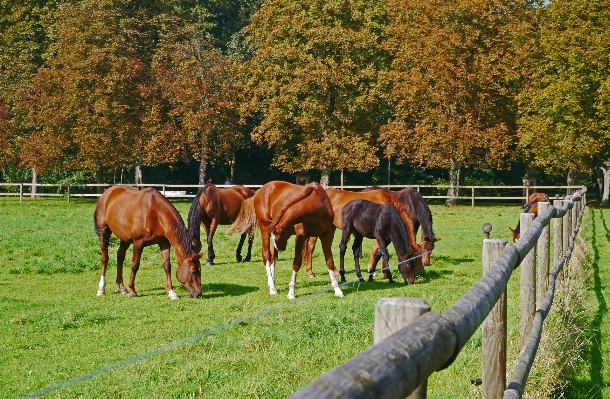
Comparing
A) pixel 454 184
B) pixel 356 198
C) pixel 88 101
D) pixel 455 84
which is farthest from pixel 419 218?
pixel 88 101

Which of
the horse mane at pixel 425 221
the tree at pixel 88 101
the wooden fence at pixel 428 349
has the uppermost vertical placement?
the tree at pixel 88 101

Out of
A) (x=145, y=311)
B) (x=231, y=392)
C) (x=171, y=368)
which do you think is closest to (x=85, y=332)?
(x=145, y=311)

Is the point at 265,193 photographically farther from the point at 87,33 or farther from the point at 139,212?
the point at 87,33

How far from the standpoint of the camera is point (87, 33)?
48.3 m

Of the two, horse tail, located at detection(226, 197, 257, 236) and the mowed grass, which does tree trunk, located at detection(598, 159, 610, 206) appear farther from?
horse tail, located at detection(226, 197, 257, 236)

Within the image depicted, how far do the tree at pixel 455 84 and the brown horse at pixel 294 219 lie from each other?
3035 cm

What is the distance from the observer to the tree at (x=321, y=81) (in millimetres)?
45938

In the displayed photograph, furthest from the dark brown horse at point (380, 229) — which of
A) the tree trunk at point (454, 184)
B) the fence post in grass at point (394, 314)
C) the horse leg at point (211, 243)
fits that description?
the tree trunk at point (454, 184)

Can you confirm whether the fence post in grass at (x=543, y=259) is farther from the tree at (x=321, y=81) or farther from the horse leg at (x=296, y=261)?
the tree at (x=321, y=81)

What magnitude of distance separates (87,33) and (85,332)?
135ft

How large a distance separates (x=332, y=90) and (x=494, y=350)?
4330cm

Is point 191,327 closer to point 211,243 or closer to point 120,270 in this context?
point 120,270

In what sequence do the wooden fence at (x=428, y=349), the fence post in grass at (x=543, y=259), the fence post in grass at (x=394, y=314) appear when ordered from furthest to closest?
the fence post in grass at (x=543, y=259)
the fence post in grass at (x=394, y=314)
the wooden fence at (x=428, y=349)

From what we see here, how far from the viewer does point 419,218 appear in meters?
16.0
